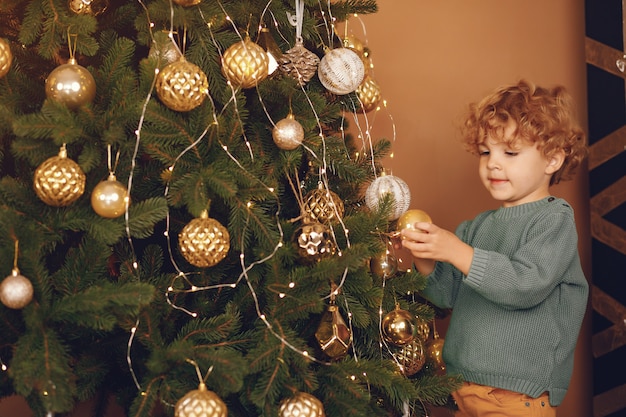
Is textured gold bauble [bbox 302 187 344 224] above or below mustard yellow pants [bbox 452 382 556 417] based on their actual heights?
above

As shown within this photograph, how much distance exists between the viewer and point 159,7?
118 cm

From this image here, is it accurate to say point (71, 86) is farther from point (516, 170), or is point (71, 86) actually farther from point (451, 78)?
point (451, 78)

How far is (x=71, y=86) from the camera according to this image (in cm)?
110

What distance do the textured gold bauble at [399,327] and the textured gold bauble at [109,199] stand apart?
1.79ft

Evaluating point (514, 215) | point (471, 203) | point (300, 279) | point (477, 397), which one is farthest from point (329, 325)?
point (471, 203)

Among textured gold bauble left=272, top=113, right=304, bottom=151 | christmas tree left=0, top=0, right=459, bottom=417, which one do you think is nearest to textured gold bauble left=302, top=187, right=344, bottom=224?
christmas tree left=0, top=0, right=459, bottom=417

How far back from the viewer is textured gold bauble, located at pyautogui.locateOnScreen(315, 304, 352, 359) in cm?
122

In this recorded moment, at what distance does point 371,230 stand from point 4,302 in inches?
24.5

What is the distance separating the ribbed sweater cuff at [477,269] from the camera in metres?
1.38

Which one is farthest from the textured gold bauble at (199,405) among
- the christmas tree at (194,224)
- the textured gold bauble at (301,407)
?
the textured gold bauble at (301,407)

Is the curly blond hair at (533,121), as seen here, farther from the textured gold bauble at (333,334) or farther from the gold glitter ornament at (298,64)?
the textured gold bauble at (333,334)

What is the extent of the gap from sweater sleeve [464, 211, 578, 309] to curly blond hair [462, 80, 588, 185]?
0.60 feet

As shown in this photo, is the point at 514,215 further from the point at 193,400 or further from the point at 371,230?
the point at 193,400

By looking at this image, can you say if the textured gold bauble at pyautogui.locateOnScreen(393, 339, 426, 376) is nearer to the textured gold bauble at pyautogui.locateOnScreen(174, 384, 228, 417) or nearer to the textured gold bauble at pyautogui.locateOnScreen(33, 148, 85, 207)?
the textured gold bauble at pyautogui.locateOnScreen(174, 384, 228, 417)
